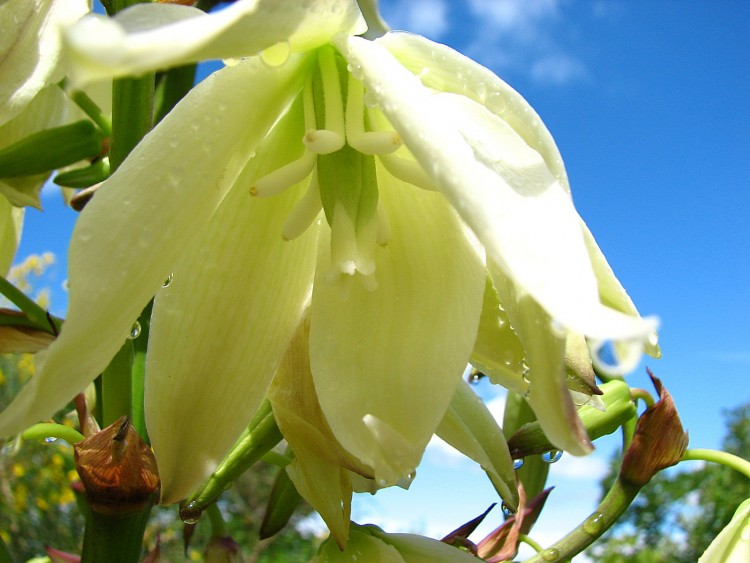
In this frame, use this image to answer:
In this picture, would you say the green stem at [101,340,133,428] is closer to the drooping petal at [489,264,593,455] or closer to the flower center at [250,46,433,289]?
the flower center at [250,46,433,289]

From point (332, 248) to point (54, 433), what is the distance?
15.7 inches

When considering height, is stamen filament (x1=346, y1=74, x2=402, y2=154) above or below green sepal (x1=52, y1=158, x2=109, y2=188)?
above

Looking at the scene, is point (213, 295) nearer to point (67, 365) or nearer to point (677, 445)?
point (67, 365)

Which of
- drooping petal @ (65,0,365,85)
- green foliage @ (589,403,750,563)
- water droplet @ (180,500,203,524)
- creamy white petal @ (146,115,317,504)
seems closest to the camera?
drooping petal @ (65,0,365,85)

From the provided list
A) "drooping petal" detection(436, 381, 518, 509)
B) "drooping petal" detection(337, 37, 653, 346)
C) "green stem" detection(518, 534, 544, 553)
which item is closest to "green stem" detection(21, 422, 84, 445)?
"drooping petal" detection(436, 381, 518, 509)

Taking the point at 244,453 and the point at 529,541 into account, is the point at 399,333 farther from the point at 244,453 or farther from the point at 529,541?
the point at 529,541

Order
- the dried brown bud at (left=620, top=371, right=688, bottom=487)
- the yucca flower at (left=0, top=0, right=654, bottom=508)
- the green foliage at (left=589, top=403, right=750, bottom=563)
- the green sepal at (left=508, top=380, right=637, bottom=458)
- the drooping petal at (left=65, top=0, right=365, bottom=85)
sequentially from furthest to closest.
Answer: the green foliage at (left=589, top=403, right=750, bottom=563), the dried brown bud at (left=620, top=371, right=688, bottom=487), the green sepal at (left=508, top=380, right=637, bottom=458), the yucca flower at (left=0, top=0, right=654, bottom=508), the drooping petal at (left=65, top=0, right=365, bottom=85)

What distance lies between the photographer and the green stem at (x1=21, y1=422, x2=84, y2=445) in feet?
2.81

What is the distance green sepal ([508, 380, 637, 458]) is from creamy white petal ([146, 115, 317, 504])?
0.32 meters

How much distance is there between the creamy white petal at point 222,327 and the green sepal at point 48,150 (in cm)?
24

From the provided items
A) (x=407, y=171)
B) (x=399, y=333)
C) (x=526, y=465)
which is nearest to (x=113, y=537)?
(x=399, y=333)

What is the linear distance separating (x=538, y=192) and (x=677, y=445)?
1.93 feet

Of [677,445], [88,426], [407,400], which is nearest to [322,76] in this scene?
[407,400]

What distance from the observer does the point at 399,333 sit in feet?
2.43
